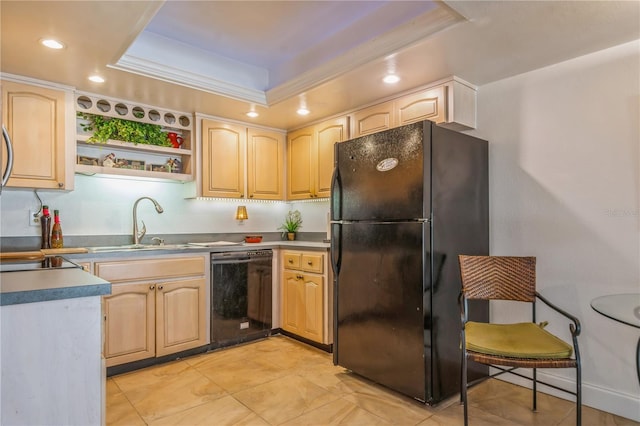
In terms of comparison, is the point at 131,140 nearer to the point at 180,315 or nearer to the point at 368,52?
the point at 180,315

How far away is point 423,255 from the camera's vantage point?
2238 mm

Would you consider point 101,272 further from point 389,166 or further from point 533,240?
point 533,240

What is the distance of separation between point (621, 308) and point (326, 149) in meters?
2.56

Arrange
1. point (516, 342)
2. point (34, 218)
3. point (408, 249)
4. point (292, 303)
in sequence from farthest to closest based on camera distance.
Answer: point (292, 303) < point (34, 218) < point (408, 249) < point (516, 342)

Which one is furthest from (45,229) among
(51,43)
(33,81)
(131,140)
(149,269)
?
(51,43)

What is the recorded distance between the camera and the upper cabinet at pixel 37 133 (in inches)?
103

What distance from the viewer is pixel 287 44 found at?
9.68 ft

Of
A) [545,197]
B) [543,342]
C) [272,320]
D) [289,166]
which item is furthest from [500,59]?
[272,320]

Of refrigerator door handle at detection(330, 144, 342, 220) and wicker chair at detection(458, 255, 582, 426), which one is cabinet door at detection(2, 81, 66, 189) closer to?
refrigerator door handle at detection(330, 144, 342, 220)

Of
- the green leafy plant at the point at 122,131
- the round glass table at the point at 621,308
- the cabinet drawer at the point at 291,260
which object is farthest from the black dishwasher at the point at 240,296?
the round glass table at the point at 621,308

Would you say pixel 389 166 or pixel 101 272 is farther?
pixel 101 272

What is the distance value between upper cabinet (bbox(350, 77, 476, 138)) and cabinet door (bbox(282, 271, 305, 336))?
1.53 metres

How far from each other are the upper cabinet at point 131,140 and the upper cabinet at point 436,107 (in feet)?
5.83

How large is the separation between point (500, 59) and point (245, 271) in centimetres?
254
